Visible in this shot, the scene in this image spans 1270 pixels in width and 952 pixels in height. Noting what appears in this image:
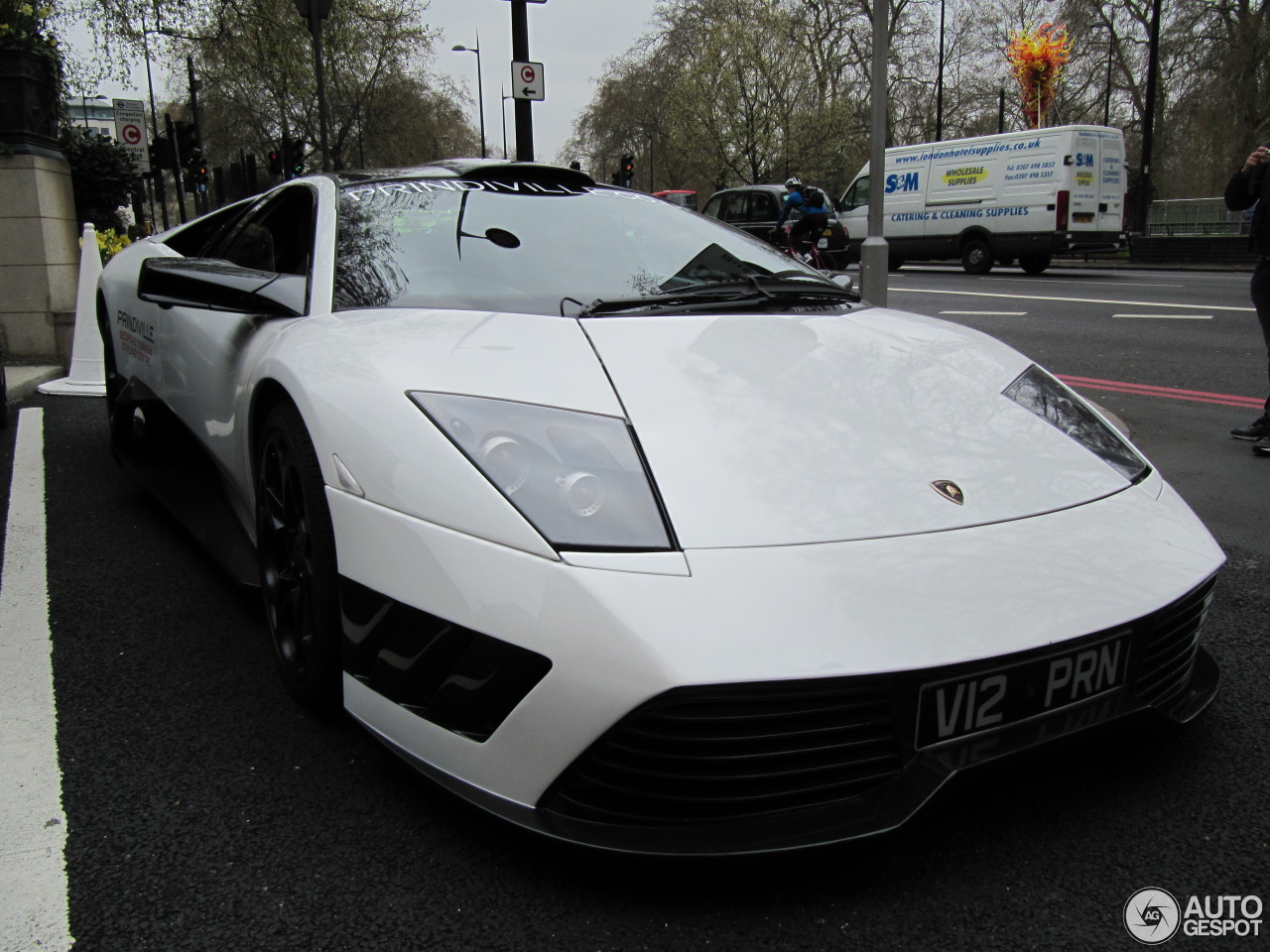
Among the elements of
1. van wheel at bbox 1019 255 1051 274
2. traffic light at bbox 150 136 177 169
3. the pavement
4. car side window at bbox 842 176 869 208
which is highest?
traffic light at bbox 150 136 177 169

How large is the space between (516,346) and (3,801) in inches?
50.7

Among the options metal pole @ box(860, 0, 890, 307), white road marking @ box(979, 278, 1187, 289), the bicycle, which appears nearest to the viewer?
metal pole @ box(860, 0, 890, 307)

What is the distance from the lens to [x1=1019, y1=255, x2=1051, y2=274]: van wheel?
1806cm

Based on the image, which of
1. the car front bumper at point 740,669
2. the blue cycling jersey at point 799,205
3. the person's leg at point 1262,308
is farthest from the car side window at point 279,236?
the blue cycling jersey at point 799,205

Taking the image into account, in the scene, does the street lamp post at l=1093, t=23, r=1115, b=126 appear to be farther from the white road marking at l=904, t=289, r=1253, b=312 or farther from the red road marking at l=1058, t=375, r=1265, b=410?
the red road marking at l=1058, t=375, r=1265, b=410

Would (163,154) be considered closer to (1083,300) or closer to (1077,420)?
(1083,300)

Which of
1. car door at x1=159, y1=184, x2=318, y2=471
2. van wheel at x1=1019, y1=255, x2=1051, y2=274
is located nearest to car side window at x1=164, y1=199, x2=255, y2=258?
car door at x1=159, y1=184, x2=318, y2=471

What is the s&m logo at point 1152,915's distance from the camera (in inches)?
58.2

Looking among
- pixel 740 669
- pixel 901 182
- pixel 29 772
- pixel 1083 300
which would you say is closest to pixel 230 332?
pixel 29 772

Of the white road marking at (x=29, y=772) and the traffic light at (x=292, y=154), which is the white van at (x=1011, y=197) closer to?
the traffic light at (x=292, y=154)

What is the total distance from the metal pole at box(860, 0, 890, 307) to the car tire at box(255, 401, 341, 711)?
6.57 meters

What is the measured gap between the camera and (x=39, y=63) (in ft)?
26.6

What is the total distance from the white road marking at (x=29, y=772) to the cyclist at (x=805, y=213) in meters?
13.1

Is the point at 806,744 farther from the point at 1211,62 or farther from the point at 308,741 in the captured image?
the point at 1211,62
